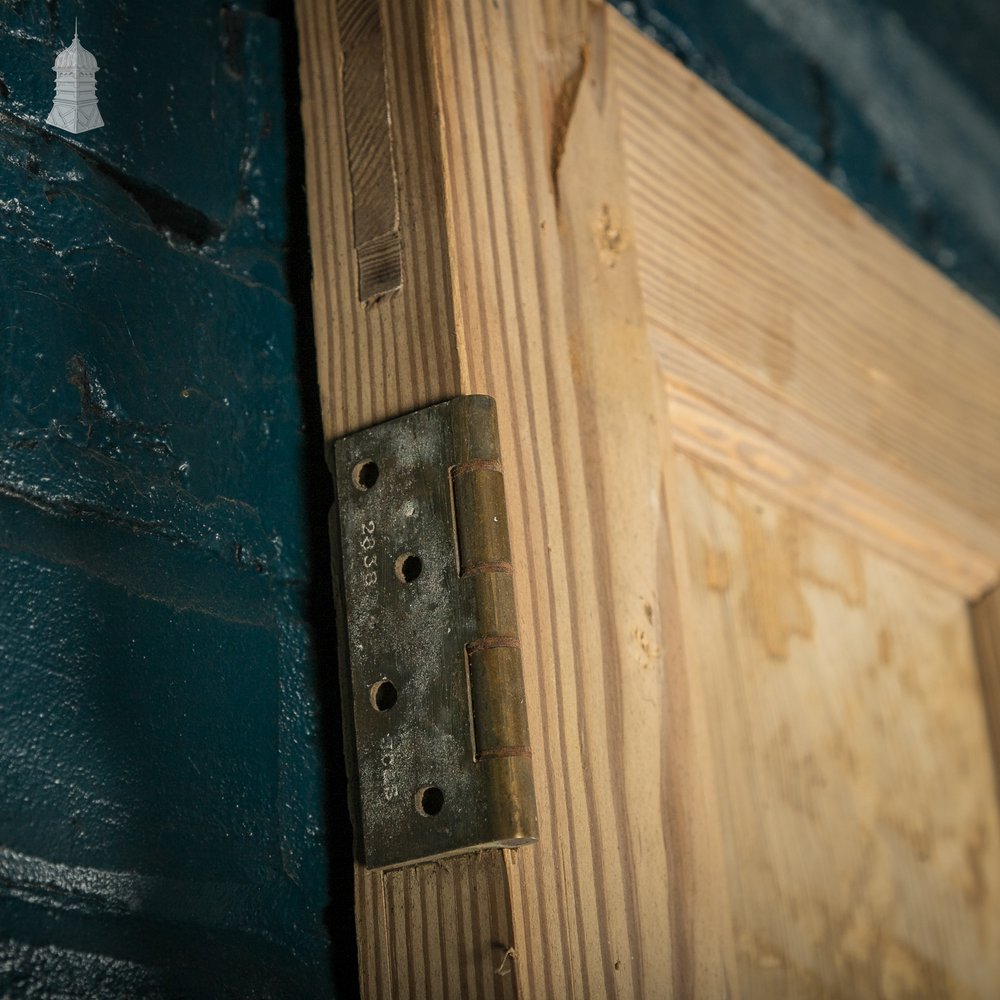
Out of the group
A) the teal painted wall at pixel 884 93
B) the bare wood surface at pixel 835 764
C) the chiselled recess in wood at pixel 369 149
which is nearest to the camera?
the chiselled recess in wood at pixel 369 149

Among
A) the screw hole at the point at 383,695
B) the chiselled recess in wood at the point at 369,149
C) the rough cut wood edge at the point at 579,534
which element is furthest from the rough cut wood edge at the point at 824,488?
the screw hole at the point at 383,695

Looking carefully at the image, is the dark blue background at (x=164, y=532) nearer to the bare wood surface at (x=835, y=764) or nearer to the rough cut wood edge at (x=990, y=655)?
the bare wood surface at (x=835, y=764)

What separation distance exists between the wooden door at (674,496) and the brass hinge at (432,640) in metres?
0.03

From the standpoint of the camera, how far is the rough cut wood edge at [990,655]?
1482mm

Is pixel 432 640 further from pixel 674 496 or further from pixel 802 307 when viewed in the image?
pixel 802 307

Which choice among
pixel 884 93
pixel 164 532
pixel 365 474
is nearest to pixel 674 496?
pixel 365 474

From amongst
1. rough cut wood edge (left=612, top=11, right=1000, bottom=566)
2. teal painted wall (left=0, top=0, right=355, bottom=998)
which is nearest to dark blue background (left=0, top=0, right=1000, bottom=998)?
teal painted wall (left=0, top=0, right=355, bottom=998)

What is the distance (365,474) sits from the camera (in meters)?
0.83

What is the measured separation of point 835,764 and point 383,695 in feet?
1.92

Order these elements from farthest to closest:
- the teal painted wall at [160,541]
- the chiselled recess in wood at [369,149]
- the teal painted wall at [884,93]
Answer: the teal painted wall at [884,93], the chiselled recess in wood at [369,149], the teal painted wall at [160,541]

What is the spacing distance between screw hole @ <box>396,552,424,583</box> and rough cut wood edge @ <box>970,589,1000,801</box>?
942mm

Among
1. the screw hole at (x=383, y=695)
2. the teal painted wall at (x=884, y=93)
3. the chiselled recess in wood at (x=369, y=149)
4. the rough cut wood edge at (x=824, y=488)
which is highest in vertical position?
the teal painted wall at (x=884, y=93)

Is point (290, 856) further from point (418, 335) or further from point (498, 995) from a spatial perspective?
point (418, 335)

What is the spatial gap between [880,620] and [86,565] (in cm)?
86
